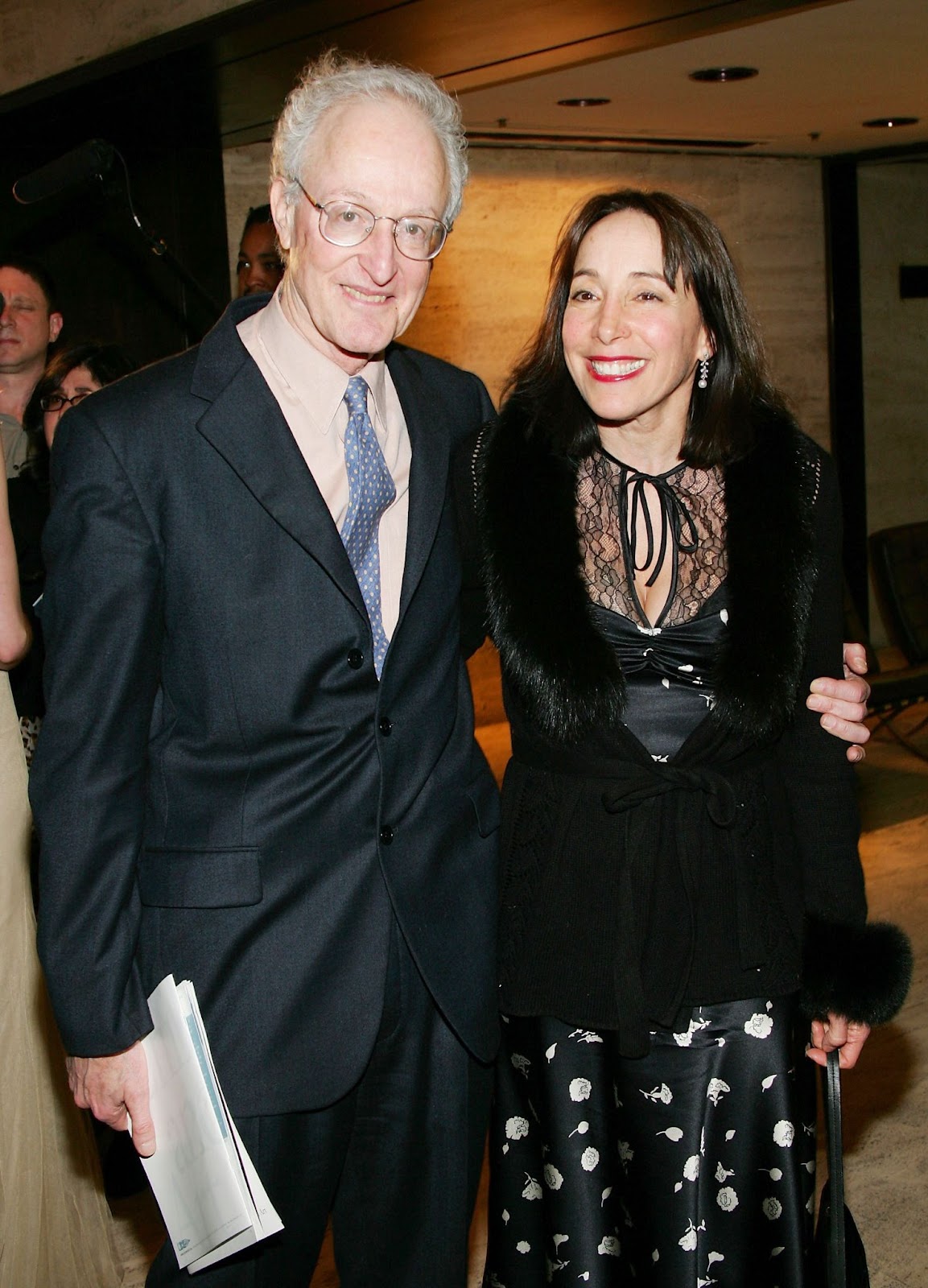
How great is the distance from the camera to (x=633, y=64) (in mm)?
6504

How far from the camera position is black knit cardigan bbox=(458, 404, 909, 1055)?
209cm

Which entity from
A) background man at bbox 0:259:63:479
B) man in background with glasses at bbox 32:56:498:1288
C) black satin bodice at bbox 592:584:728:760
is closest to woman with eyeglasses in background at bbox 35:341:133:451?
background man at bbox 0:259:63:479

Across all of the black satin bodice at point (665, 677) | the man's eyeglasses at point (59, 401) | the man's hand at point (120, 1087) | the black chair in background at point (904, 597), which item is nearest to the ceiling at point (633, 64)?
the man's eyeglasses at point (59, 401)

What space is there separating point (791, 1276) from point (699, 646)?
94 cm

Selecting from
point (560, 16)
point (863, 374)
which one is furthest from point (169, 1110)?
point (863, 374)

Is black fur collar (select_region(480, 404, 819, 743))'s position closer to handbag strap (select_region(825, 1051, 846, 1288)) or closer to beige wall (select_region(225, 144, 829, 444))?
handbag strap (select_region(825, 1051, 846, 1288))

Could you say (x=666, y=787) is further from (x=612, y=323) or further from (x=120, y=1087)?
(x=120, y=1087)

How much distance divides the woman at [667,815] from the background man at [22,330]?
216cm

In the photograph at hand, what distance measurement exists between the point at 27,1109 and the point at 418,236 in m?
1.93

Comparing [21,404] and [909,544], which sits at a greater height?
[21,404]

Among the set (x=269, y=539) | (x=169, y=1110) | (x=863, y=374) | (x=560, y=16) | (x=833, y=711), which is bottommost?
(x=169, y=1110)

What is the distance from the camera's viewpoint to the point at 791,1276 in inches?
82.7

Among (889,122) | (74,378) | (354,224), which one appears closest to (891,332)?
(889,122)

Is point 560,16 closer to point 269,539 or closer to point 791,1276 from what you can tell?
point 269,539
